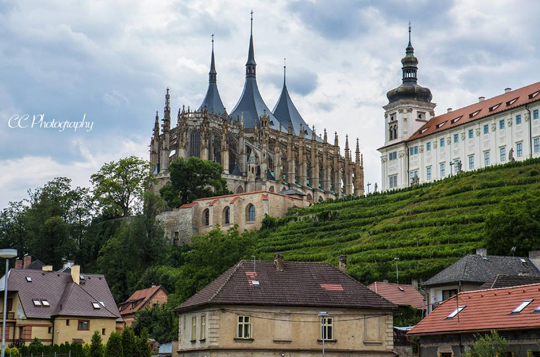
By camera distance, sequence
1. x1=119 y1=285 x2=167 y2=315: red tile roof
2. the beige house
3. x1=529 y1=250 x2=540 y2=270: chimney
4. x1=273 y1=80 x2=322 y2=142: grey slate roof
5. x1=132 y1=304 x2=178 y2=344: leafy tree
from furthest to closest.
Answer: x1=273 y1=80 x2=322 y2=142: grey slate roof < the beige house < x1=119 y1=285 x2=167 y2=315: red tile roof < x1=132 y1=304 x2=178 y2=344: leafy tree < x1=529 y1=250 x2=540 y2=270: chimney

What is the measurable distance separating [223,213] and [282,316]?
67970 mm

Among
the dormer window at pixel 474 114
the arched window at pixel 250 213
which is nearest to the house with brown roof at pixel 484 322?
the dormer window at pixel 474 114

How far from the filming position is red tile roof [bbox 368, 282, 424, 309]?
58.8 meters

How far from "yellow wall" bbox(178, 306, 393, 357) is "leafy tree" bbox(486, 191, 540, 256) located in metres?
20.2

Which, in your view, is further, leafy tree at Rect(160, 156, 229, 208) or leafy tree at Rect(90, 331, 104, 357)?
leafy tree at Rect(160, 156, 229, 208)

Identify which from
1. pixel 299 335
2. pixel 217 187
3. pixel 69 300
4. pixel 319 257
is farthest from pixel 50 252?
pixel 299 335

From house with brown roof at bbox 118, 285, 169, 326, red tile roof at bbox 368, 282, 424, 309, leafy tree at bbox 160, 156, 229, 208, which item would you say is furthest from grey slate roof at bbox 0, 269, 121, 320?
leafy tree at bbox 160, 156, 229, 208

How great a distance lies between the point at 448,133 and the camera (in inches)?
3925

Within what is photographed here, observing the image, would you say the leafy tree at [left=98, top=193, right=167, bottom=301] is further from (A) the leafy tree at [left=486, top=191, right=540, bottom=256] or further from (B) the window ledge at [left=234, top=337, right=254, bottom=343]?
(B) the window ledge at [left=234, top=337, right=254, bottom=343]

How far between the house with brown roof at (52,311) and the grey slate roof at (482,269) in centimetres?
2169

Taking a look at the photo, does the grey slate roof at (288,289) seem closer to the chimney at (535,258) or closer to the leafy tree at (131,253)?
the chimney at (535,258)

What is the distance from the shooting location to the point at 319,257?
274ft

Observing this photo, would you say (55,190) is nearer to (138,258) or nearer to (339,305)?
(138,258)

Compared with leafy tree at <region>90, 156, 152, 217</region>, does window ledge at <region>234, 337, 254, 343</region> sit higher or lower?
lower
